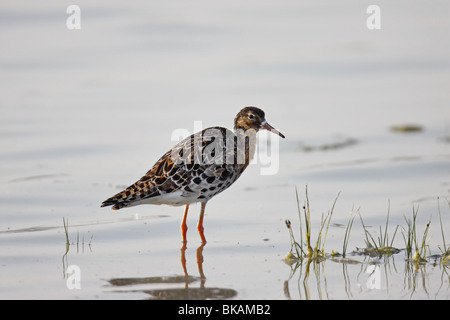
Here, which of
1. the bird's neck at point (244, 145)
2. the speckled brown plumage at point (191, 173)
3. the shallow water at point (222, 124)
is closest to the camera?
the shallow water at point (222, 124)

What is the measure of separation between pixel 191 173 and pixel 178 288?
2.58 m

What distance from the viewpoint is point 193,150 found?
11.2m

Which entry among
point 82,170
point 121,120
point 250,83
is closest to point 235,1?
point 250,83

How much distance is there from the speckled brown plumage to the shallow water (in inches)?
22.1

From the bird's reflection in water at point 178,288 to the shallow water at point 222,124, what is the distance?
1.3 inches

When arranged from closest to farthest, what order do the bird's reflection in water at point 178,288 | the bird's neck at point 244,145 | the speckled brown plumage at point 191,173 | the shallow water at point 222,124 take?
1. the bird's reflection in water at point 178,288
2. the shallow water at point 222,124
3. the speckled brown plumage at point 191,173
4. the bird's neck at point 244,145

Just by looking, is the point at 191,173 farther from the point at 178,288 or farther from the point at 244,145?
the point at 178,288

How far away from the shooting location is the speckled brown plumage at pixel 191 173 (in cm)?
1092

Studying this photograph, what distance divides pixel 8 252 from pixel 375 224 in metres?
4.96

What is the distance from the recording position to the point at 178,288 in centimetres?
880

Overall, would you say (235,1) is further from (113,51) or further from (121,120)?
(121,120)

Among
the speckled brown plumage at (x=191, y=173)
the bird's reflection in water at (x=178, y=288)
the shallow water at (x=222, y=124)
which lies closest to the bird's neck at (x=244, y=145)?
the speckled brown plumage at (x=191, y=173)

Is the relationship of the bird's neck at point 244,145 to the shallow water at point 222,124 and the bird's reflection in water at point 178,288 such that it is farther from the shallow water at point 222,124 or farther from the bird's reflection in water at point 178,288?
the bird's reflection in water at point 178,288

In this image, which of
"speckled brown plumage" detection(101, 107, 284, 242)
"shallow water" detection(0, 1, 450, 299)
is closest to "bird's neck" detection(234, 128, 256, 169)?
"speckled brown plumage" detection(101, 107, 284, 242)
